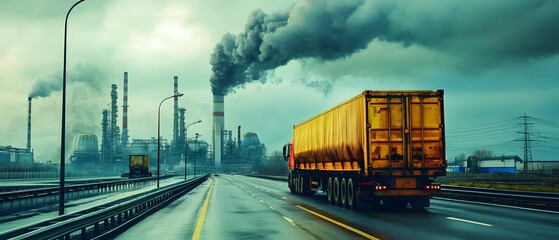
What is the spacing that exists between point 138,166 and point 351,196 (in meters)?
67.1

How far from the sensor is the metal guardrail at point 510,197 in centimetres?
2251

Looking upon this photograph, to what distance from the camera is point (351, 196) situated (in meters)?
23.6

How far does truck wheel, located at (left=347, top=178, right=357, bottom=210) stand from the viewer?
23281mm

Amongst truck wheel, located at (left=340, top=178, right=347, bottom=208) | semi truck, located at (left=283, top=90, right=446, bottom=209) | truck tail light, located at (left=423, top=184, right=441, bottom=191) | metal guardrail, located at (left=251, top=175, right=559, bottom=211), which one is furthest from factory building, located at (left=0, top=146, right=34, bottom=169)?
truck tail light, located at (left=423, top=184, right=441, bottom=191)

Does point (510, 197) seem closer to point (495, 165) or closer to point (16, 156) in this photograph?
point (495, 165)

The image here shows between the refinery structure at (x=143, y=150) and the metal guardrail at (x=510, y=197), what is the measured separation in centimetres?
6561

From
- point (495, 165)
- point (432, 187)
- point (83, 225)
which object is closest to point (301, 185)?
point (432, 187)

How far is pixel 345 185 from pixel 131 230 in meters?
10.7

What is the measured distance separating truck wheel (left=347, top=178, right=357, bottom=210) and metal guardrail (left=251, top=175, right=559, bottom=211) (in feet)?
20.3

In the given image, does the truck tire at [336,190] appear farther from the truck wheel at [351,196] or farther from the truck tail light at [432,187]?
the truck tail light at [432,187]

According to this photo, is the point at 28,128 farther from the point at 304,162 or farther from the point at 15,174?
the point at 304,162

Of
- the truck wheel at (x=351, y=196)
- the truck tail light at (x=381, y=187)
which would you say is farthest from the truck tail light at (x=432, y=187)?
the truck wheel at (x=351, y=196)

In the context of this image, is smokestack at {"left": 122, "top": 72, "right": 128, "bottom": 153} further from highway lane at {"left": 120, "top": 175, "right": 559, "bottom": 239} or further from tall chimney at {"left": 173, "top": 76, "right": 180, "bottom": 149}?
highway lane at {"left": 120, "top": 175, "right": 559, "bottom": 239}

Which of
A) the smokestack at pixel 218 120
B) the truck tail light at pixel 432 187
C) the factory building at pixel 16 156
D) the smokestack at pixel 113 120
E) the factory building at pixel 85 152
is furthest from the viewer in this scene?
the factory building at pixel 85 152
